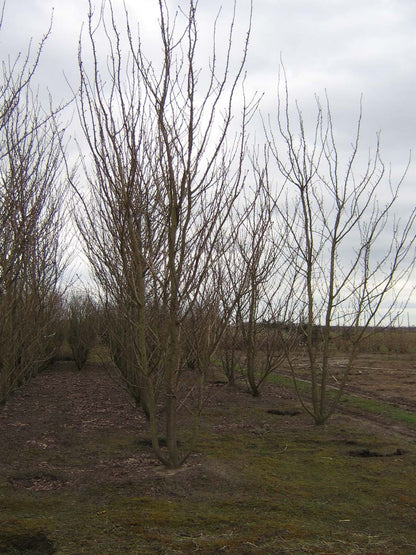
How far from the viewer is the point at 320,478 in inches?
171

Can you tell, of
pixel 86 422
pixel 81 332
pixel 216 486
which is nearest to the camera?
pixel 216 486

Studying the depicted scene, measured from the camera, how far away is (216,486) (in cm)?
403

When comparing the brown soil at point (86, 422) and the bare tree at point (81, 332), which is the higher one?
the bare tree at point (81, 332)

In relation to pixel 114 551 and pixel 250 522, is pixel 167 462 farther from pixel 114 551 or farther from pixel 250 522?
pixel 114 551

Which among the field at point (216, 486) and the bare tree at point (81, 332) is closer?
the field at point (216, 486)

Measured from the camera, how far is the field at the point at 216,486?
3042 millimetres

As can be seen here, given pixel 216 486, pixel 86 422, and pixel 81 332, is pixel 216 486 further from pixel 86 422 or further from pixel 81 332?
pixel 81 332

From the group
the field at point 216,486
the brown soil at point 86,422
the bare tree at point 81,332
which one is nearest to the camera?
the field at point 216,486

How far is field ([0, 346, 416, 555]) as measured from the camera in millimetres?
3042

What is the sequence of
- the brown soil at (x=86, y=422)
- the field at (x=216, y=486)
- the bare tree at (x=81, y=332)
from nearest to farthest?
the field at (x=216, y=486), the brown soil at (x=86, y=422), the bare tree at (x=81, y=332)

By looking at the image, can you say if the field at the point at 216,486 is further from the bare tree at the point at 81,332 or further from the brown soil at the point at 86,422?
the bare tree at the point at 81,332

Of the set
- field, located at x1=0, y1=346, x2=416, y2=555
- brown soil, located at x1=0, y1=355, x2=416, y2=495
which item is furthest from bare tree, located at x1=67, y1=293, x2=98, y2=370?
field, located at x1=0, y1=346, x2=416, y2=555

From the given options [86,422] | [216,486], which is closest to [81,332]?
[86,422]

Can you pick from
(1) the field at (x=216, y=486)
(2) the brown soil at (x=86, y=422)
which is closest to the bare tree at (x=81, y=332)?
(2) the brown soil at (x=86, y=422)
